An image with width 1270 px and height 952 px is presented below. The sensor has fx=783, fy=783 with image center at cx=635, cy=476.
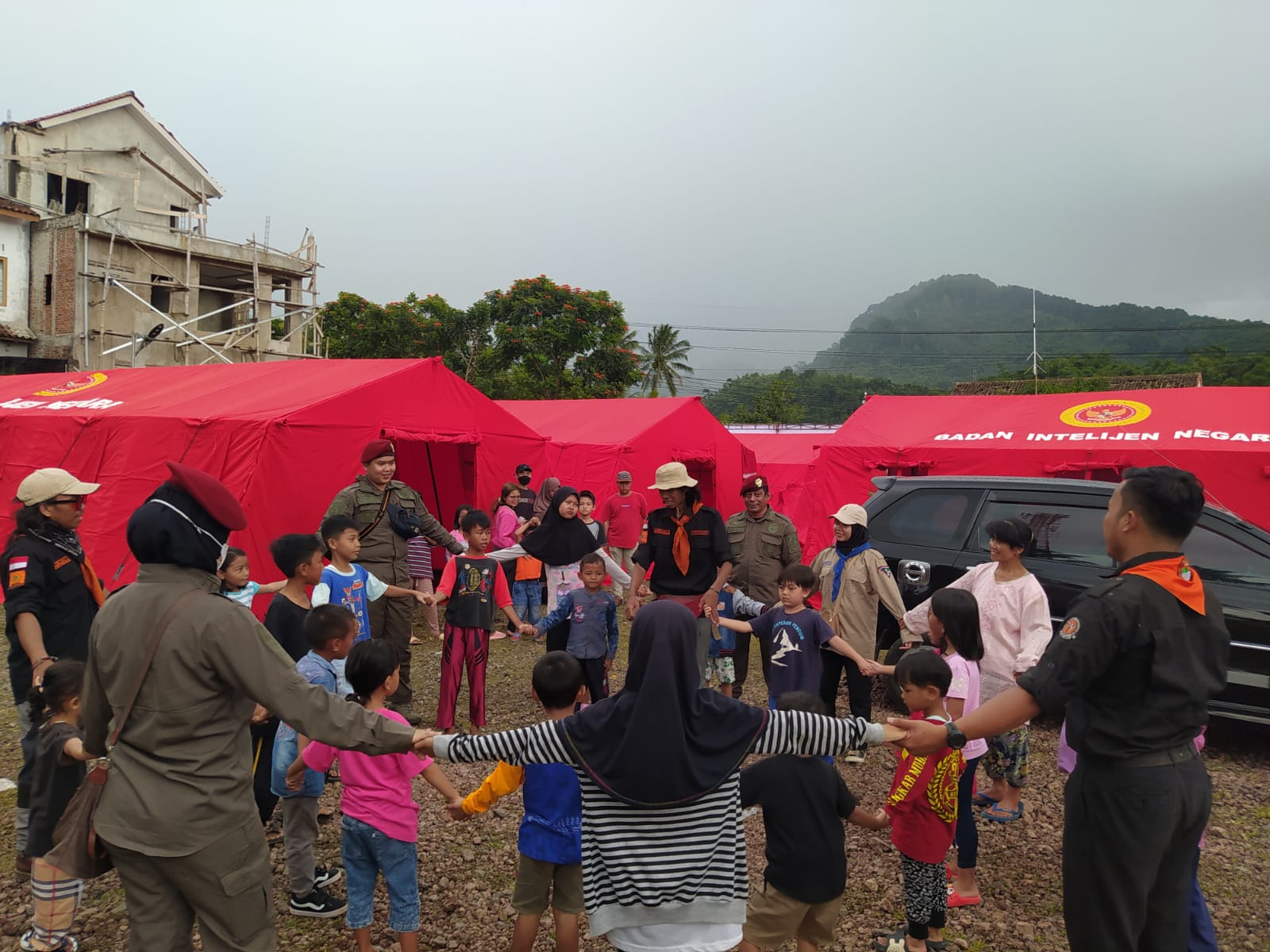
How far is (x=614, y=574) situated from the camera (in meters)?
5.94

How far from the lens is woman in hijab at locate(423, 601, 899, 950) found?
2162mm

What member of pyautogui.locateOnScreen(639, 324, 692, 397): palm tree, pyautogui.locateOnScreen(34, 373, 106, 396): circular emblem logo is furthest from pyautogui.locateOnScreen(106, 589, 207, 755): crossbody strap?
pyautogui.locateOnScreen(639, 324, 692, 397): palm tree

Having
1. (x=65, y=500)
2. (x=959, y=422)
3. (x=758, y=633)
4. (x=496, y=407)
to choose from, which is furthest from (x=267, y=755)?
(x=959, y=422)

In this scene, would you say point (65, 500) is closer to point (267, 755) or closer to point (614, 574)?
point (267, 755)

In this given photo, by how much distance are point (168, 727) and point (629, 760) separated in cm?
128

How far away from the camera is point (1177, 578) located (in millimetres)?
2336

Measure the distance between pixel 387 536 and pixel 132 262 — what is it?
92.1ft

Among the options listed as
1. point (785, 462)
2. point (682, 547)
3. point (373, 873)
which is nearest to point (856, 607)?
point (682, 547)

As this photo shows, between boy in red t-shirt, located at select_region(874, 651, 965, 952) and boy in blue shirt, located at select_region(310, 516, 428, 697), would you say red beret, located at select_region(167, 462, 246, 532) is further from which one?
boy in red t-shirt, located at select_region(874, 651, 965, 952)

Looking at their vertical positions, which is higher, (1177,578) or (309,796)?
(1177,578)

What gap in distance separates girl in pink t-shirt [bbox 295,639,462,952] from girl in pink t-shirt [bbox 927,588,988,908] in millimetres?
2343

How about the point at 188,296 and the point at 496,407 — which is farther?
the point at 188,296

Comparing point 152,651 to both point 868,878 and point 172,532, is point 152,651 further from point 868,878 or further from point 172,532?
point 868,878

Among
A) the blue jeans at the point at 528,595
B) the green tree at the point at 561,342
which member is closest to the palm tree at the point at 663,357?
the green tree at the point at 561,342
